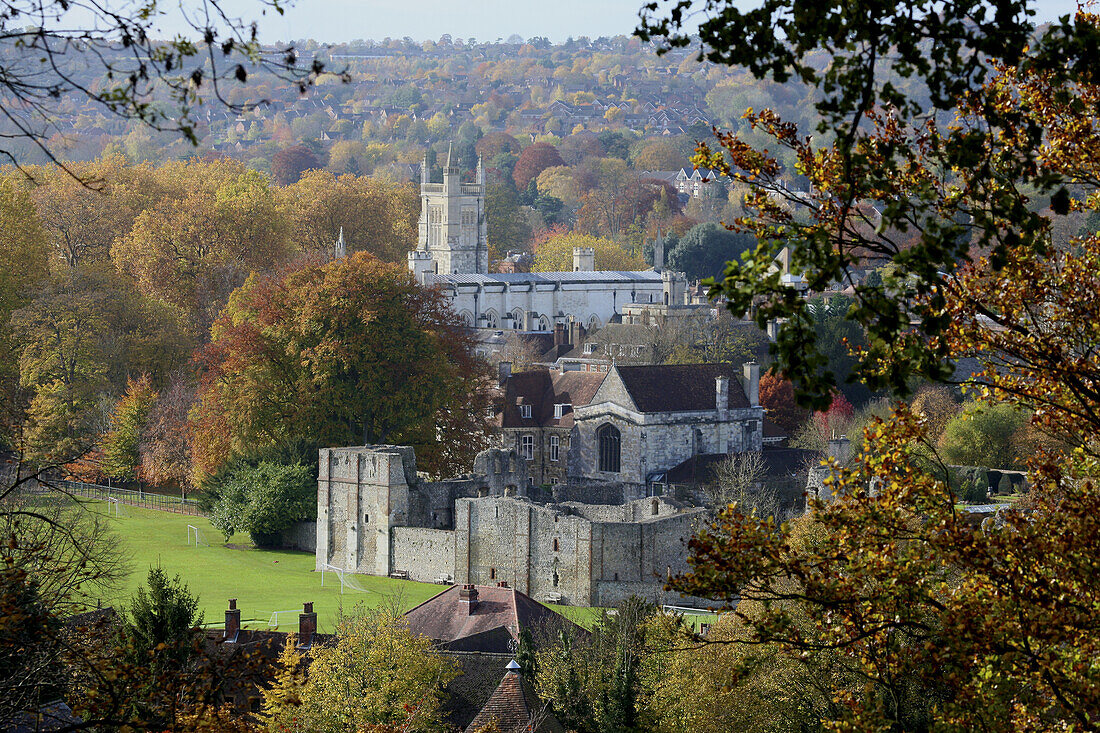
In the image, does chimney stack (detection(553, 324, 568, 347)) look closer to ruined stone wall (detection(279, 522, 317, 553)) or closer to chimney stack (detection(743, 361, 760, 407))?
chimney stack (detection(743, 361, 760, 407))

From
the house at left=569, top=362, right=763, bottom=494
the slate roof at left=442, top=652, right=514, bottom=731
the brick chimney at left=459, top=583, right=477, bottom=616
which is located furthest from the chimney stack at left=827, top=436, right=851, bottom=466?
the slate roof at left=442, top=652, right=514, bottom=731

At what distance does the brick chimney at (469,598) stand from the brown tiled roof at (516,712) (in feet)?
23.1

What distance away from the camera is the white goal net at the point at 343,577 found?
3725 cm

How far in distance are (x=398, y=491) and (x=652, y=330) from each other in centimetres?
2825

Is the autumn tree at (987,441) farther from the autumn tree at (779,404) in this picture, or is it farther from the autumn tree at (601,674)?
the autumn tree at (601,674)

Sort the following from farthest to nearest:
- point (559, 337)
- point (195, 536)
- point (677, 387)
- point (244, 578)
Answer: point (559, 337) < point (677, 387) < point (195, 536) < point (244, 578)

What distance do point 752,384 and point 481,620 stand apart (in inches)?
832

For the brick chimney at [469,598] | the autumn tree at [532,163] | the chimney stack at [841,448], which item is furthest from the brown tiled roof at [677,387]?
the autumn tree at [532,163]

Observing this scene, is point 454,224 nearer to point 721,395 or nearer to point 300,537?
point 721,395

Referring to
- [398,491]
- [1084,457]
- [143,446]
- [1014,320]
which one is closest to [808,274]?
[1014,320]

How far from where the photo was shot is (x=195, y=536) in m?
43.5

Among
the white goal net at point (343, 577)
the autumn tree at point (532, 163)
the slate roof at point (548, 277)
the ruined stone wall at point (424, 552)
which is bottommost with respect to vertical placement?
the white goal net at point (343, 577)

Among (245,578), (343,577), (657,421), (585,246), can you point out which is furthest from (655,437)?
(585,246)

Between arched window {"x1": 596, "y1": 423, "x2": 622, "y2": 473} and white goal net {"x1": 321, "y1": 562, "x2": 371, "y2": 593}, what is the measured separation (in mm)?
10481
